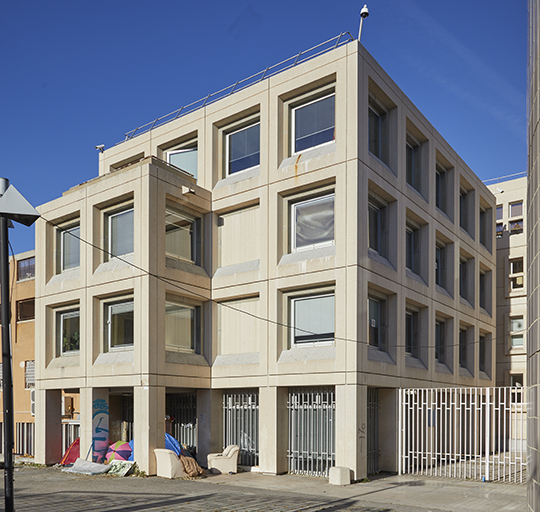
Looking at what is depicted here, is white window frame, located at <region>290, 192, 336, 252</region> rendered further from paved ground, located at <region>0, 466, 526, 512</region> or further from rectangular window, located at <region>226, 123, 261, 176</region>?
paved ground, located at <region>0, 466, 526, 512</region>

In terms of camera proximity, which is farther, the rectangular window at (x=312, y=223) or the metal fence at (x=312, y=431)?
the rectangular window at (x=312, y=223)

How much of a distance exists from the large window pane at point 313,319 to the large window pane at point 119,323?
5.75m

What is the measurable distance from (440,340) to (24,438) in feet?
62.1

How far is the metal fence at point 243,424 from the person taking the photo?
67.9ft

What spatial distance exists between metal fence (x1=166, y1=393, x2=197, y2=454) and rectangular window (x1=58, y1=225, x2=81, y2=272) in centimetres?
646

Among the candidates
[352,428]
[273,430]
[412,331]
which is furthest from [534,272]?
[412,331]

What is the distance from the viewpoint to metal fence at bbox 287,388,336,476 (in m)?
18.8

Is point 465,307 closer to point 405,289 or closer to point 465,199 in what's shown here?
point 465,199

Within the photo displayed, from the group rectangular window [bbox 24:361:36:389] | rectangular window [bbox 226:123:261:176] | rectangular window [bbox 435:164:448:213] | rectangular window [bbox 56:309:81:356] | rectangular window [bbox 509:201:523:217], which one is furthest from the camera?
rectangular window [bbox 509:201:523:217]

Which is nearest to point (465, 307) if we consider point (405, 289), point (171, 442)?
point (405, 289)

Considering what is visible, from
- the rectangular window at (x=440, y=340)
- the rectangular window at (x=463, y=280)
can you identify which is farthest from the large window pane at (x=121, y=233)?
the rectangular window at (x=463, y=280)

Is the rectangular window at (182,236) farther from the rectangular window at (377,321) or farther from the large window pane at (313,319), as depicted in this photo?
the rectangular window at (377,321)

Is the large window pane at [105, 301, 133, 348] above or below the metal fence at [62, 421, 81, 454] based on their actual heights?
above

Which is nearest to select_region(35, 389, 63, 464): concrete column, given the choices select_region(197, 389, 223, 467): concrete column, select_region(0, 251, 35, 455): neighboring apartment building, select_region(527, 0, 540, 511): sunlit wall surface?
select_region(0, 251, 35, 455): neighboring apartment building
